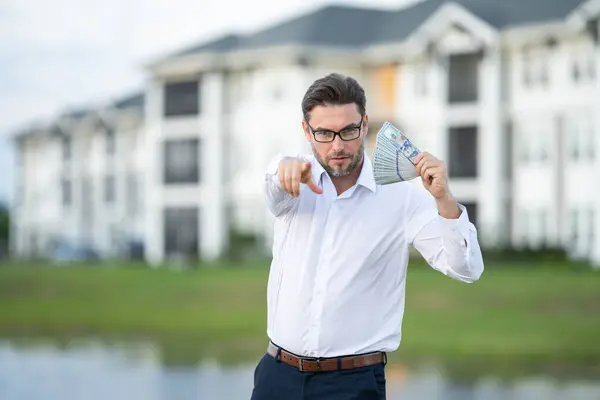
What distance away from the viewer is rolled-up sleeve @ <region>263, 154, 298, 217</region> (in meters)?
4.07

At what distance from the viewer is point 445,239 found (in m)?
4.10

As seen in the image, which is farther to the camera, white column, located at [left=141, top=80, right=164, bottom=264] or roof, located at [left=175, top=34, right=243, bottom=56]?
white column, located at [left=141, top=80, right=164, bottom=264]

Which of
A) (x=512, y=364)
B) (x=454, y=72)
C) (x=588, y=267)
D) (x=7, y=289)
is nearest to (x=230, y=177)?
(x=454, y=72)

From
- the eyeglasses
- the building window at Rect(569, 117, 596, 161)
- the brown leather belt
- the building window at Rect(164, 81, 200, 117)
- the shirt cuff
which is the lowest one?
the brown leather belt

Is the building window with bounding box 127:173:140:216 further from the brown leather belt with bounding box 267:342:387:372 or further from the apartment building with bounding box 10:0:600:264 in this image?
the brown leather belt with bounding box 267:342:387:372

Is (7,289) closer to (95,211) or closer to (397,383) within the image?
(397,383)

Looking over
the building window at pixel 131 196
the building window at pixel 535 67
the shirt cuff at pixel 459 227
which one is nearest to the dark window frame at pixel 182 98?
the building window at pixel 131 196

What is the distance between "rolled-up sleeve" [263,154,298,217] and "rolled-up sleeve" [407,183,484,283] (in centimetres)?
48

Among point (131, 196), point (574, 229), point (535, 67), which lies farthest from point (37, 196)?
point (574, 229)

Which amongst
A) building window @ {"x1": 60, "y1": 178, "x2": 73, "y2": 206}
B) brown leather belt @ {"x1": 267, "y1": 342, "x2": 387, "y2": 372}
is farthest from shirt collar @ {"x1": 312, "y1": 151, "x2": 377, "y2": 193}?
building window @ {"x1": 60, "y1": 178, "x2": 73, "y2": 206}

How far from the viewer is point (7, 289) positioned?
32.8m

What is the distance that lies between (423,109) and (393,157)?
119ft

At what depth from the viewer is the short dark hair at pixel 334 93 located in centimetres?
409

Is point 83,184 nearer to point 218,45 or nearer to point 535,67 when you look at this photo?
point 218,45
